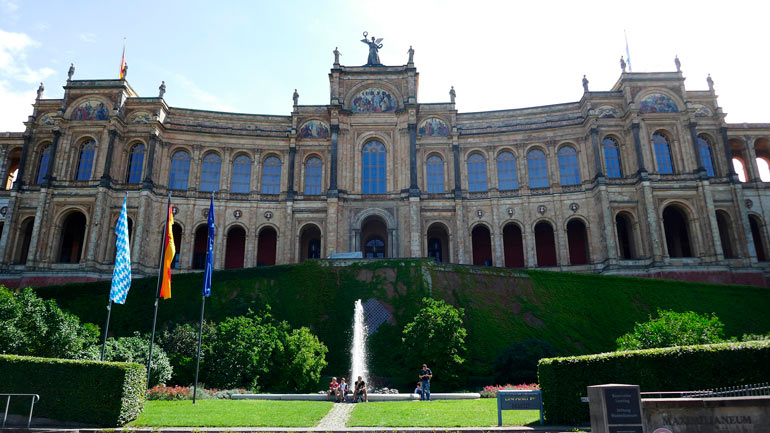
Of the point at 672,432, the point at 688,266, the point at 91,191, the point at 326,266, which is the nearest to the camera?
the point at 672,432

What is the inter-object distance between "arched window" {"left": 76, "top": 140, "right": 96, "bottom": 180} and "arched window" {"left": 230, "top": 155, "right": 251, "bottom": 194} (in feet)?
41.9

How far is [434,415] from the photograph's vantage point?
15.9m

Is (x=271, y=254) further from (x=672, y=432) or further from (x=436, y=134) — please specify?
(x=672, y=432)

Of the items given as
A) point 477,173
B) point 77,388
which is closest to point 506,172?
point 477,173

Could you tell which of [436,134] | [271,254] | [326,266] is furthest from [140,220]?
[436,134]

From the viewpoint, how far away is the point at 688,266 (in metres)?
42.1

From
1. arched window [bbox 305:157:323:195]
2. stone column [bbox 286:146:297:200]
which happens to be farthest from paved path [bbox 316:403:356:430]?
arched window [bbox 305:157:323:195]

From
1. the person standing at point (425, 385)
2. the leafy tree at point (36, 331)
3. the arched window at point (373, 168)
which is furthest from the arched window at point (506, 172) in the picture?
the leafy tree at point (36, 331)

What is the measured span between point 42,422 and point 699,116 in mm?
55261

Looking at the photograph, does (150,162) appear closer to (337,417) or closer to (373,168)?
(373,168)

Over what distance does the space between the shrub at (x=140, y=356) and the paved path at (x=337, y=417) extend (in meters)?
8.38

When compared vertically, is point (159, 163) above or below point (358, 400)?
above

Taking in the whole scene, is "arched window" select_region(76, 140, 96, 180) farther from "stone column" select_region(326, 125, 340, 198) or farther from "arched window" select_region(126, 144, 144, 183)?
"stone column" select_region(326, 125, 340, 198)

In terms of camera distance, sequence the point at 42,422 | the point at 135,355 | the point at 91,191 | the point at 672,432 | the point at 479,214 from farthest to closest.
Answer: the point at 479,214
the point at 91,191
the point at 135,355
the point at 42,422
the point at 672,432
